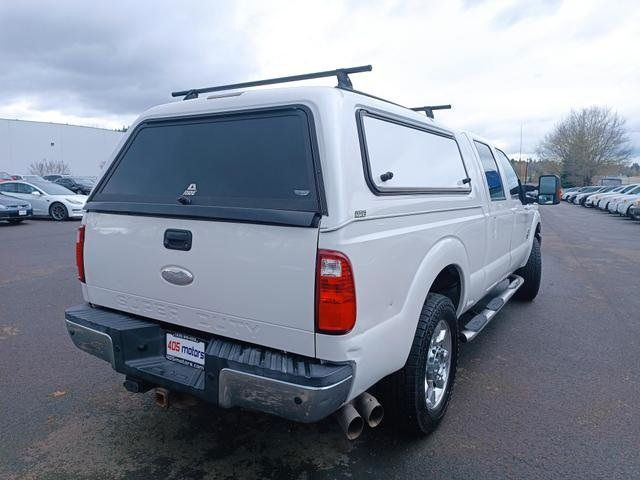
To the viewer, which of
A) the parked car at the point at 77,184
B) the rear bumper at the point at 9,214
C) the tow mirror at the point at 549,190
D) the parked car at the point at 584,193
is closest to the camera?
the tow mirror at the point at 549,190

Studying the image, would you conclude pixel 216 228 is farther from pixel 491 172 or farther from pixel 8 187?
pixel 8 187

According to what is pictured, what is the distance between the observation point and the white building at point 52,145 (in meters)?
51.9

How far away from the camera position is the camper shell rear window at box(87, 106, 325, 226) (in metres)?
2.36

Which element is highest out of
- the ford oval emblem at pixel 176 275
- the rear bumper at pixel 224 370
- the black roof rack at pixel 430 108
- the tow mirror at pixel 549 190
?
the black roof rack at pixel 430 108

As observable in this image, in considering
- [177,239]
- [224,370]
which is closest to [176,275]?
[177,239]

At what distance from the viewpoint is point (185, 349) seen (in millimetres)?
2654

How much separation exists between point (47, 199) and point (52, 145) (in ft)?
152

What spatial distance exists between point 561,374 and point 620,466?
1.35 m

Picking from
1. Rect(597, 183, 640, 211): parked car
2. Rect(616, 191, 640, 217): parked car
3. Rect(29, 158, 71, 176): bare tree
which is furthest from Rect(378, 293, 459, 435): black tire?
Rect(29, 158, 71, 176): bare tree

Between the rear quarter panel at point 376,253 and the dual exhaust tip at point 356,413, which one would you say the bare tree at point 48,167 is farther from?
the rear quarter panel at point 376,253

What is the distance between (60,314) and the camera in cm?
561

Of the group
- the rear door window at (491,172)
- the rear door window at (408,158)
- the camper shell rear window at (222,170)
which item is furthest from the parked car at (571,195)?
the camper shell rear window at (222,170)

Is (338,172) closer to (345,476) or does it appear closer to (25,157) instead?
(345,476)

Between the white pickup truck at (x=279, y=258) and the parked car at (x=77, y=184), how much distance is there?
29.0m
